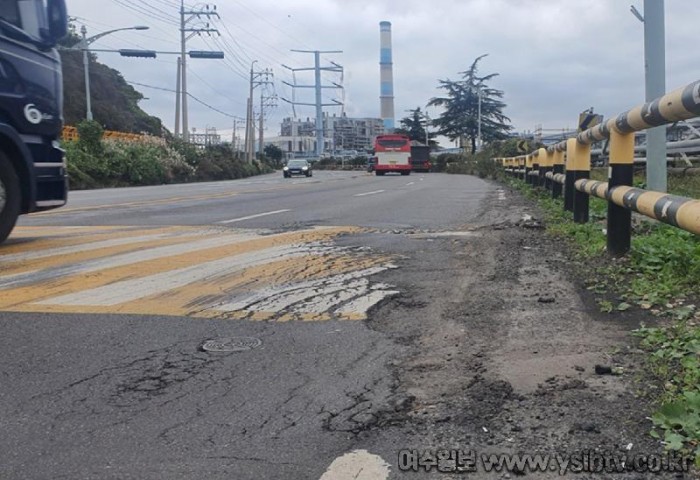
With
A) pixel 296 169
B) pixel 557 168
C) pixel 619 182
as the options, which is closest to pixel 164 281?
pixel 619 182

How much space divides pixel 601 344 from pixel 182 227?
6809 mm

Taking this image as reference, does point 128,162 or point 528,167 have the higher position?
point 128,162

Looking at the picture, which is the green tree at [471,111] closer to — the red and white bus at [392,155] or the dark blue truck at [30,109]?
the red and white bus at [392,155]

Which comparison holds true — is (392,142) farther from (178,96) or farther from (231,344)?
(231,344)

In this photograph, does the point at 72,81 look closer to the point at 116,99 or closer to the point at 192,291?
the point at 116,99

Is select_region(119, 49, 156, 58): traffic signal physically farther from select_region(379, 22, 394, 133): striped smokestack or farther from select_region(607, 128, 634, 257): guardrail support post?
select_region(379, 22, 394, 133): striped smokestack

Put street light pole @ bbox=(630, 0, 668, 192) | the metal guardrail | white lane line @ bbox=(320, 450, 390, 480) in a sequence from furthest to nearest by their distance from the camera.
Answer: street light pole @ bbox=(630, 0, 668, 192) < the metal guardrail < white lane line @ bbox=(320, 450, 390, 480)

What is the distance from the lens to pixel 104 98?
75.5m

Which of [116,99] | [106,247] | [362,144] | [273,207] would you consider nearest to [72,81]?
[116,99]

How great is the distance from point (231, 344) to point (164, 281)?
71.6 inches

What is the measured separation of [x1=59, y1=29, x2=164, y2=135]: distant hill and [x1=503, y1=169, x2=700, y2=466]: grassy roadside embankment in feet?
201

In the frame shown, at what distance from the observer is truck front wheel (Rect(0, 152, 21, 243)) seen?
267 inches

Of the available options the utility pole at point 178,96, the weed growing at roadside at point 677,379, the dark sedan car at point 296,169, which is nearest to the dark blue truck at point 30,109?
the weed growing at roadside at point 677,379

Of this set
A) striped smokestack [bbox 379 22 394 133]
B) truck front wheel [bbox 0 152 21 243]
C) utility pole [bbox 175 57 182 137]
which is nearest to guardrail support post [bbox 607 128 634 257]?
truck front wheel [bbox 0 152 21 243]
